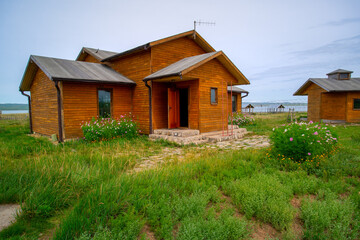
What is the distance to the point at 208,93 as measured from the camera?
10.9m

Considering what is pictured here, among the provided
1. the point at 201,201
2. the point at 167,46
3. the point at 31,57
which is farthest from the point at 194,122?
the point at 31,57

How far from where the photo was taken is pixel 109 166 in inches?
197

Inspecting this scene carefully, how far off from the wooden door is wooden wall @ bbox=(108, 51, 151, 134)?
1.32 m

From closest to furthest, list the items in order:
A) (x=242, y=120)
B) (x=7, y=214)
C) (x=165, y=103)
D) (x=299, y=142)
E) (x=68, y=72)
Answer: (x=7, y=214) < (x=299, y=142) < (x=68, y=72) < (x=165, y=103) < (x=242, y=120)

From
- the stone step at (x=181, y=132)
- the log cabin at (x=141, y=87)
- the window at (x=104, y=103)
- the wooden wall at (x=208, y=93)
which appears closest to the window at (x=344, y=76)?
the log cabin at (x=141, y=87)

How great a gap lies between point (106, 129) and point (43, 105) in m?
4.91

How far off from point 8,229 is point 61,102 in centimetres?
817

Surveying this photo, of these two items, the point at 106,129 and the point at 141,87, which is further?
the point at 141,87

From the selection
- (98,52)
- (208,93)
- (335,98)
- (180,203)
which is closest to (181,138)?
(208,93)

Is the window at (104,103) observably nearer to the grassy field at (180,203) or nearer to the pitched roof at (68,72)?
the pitched roof at (68,72)

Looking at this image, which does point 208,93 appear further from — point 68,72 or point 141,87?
point 68,72

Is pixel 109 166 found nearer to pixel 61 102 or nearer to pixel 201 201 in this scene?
pixel 201 201

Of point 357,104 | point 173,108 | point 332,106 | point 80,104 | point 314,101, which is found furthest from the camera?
point 314,101

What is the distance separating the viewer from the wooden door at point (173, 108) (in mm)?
11315
